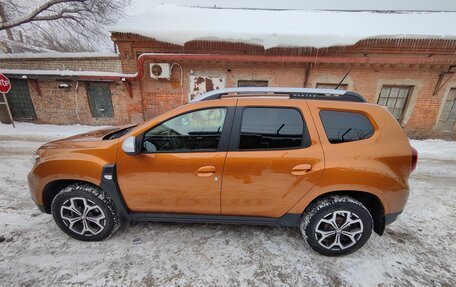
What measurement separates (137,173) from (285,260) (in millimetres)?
1854

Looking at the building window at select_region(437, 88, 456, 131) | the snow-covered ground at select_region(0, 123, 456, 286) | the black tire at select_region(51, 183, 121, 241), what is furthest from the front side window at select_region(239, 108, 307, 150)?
the building window at select_region(437, 88, 456, 131)

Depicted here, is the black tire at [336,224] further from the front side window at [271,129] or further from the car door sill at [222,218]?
the front side window at [271,129]

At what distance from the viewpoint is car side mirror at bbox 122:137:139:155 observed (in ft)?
6.69

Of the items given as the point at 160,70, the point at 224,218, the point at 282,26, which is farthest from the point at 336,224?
the point at 282,26

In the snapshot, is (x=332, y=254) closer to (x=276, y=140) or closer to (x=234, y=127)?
(x=276, y=140)

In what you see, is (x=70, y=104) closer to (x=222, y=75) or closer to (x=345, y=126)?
(x=222, y=75)

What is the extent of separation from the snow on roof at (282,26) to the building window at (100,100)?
2254 millimetres

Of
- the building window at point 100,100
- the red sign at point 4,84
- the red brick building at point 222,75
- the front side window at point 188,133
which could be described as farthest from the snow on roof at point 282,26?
the front side window at point 188,133

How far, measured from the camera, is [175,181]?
2.15m

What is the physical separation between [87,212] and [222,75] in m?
6.51

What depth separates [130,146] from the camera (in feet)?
6.69

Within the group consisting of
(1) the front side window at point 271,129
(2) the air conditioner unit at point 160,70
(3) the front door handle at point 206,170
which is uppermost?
(2) the air conditioner unit at point 160,70

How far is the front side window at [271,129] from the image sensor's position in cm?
208

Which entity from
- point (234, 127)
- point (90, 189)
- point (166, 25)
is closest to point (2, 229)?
point (90, 189)
